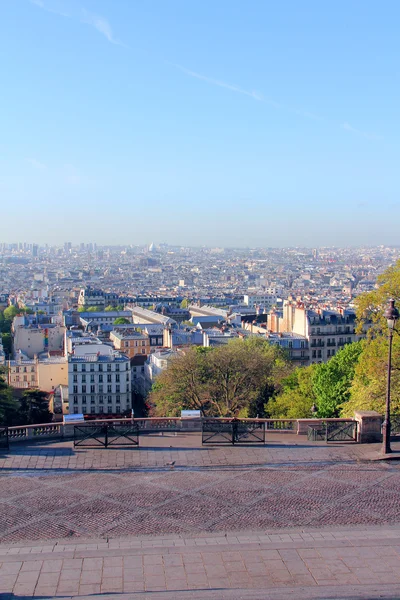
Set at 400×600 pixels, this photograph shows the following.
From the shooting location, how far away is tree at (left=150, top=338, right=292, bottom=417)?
33.6 metres

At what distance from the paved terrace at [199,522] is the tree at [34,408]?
33706mm

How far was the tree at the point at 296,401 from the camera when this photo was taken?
30.6 metres

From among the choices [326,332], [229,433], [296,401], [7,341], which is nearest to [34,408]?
[296,401]

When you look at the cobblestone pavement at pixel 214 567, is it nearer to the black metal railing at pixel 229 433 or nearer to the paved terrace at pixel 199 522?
the paved terrace at pixel 199 522

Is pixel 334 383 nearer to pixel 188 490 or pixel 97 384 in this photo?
pixel 188 490

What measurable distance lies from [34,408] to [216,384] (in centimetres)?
2094

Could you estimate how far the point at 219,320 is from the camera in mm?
98875

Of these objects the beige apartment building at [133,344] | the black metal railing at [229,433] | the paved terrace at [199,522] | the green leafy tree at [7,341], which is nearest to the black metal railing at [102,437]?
the paved terrace at [199,522]

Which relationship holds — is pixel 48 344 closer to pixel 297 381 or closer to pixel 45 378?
pixel 45 378

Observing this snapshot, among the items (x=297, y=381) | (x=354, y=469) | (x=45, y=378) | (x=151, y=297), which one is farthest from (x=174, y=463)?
(x=151, y=297)

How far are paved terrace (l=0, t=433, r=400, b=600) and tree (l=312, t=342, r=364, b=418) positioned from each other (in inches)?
488

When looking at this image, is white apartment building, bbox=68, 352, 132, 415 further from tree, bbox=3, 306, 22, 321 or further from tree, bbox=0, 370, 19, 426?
tree, bbox=3, 306, 22, 321

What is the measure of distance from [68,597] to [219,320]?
89491mm

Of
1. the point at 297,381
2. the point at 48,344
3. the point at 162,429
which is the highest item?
the point at 162,429
